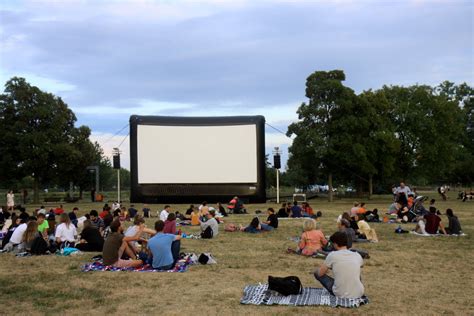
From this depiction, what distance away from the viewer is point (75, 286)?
275 inches

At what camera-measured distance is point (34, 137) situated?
32.1 meters

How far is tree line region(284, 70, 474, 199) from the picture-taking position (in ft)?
101

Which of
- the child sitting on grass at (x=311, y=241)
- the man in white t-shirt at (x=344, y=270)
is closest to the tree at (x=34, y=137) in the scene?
the child sitting on grass at (x=311, y=241)

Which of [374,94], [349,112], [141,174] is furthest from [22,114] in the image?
[374,94]

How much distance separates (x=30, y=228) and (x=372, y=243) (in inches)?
308

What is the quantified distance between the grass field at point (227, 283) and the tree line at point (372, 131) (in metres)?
20.0

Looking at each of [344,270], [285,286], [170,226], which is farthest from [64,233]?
[344,270]

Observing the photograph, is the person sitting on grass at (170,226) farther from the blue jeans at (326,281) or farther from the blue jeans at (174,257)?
the blue jeans at (326,281)

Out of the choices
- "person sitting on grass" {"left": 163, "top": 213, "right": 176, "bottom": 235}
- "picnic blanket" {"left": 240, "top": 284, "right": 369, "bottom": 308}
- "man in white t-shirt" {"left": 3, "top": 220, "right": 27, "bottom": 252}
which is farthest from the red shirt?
Answer: "man in white t-shirt" {"left": 3, "top": 220, "right": 27, "bottom": 252}

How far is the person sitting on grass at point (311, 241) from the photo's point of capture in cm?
974

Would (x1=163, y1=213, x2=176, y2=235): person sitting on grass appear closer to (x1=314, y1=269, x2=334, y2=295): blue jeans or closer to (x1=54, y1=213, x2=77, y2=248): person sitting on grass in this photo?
(x1=54, y1=213, x2=77, y2=248): person sitting on grass

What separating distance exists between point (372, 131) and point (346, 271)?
27.4 meters

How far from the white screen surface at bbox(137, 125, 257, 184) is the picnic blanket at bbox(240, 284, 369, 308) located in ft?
73.7

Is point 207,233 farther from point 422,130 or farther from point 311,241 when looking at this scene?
point 422,130
